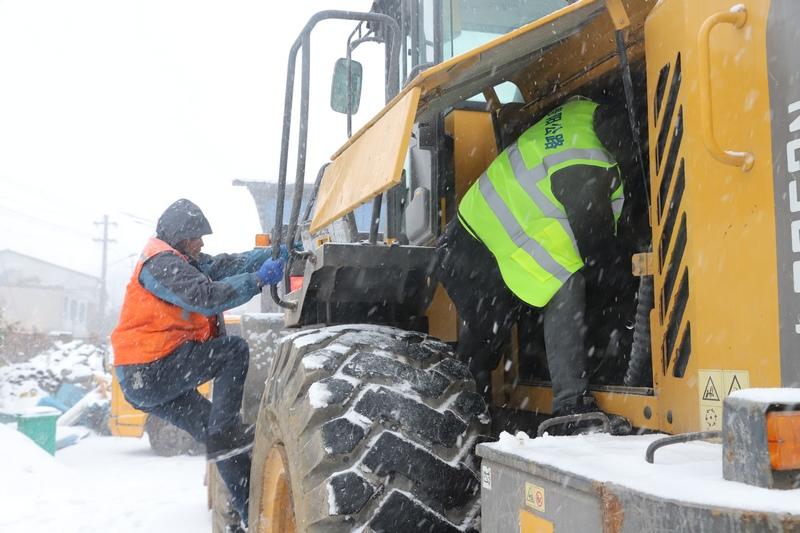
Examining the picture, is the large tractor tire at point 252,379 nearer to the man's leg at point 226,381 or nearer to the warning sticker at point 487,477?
the man's leg at point 226,381

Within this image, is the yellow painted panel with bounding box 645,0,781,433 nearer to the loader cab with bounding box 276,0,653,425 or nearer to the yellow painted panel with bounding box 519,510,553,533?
the loader cab with bounding box 276,0,653,425

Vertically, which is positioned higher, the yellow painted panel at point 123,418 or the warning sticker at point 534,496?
the warning sticker at point 534,496

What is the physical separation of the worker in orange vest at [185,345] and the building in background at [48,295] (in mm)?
47794

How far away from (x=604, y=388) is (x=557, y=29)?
1.08 m

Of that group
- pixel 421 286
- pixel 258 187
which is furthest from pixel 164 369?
pixel 258 187

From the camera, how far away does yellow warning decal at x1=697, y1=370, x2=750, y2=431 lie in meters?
1.77

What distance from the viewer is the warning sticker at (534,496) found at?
1.59m

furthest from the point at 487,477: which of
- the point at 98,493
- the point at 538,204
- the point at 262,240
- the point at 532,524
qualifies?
the point at 98,493

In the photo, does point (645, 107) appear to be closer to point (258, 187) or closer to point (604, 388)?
point (604, 388)

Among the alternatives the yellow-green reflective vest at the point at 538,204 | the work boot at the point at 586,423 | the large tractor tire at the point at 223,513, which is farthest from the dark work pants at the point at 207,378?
the work boot at the point at 586,423

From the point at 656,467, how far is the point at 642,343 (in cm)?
90

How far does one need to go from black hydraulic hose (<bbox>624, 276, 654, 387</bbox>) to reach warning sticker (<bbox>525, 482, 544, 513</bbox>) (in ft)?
2.69

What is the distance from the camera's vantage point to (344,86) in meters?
3.83

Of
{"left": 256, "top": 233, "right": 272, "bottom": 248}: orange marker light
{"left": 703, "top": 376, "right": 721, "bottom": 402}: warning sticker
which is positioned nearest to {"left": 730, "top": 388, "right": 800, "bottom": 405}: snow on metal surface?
{"left": 703, "top": 376, "right": 721, "bottom": 402}: warning sticker
